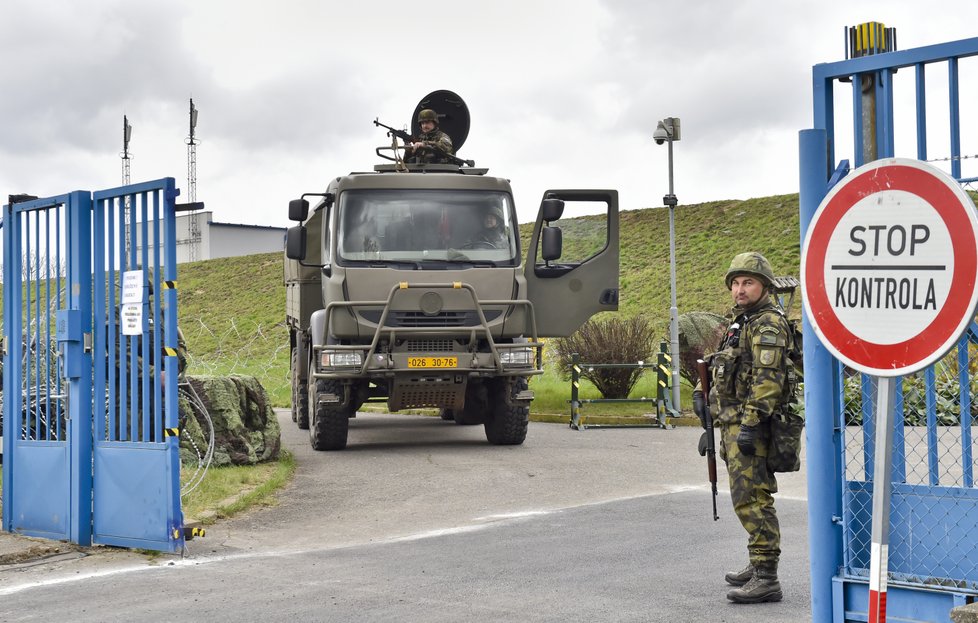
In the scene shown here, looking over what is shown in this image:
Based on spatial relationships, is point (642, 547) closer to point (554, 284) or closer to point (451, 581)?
point (451, 581)

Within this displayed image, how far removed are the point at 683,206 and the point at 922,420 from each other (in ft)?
171

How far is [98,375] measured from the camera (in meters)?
8.12

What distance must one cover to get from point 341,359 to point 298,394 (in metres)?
4.05

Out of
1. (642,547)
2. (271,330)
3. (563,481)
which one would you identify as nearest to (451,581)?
(642,547)

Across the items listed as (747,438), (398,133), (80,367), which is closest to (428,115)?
(398,133)

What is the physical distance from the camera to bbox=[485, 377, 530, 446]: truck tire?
556 inches

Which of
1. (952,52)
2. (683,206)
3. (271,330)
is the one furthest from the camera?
(683,206)

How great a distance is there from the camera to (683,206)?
56.9m

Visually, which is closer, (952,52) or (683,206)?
(952,52)

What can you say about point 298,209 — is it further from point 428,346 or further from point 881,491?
point 881,491

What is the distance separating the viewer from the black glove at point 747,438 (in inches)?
239

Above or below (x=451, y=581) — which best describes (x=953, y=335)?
above

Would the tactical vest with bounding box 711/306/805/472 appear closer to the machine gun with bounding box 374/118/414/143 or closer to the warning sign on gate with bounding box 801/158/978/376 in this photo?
the warning sign on gate with bounding box 801/158/978/376

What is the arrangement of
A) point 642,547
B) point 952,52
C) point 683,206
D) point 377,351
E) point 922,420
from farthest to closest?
point 683,206, point 377,351, point 642,547, point 922,420, point 952,52
